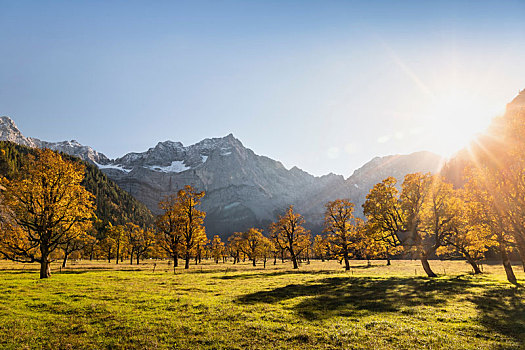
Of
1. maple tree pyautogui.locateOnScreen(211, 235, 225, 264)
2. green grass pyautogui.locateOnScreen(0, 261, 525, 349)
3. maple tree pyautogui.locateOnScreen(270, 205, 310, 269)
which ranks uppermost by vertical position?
maple tree pyautogui.locateOnScreen(270, 205, 310, 269)

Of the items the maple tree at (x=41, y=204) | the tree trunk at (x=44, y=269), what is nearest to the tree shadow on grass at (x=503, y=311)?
the maple tree at (x=41, y=204)

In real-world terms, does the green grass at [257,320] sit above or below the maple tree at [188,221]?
below

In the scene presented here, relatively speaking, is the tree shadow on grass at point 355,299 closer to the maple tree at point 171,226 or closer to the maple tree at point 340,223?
the maple tree at point 340,223

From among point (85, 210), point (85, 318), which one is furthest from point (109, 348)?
point (85, 210)

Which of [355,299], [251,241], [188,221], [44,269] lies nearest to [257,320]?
[355,299]

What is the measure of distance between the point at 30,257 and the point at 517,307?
5244cm

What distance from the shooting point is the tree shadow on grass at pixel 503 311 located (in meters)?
14.3

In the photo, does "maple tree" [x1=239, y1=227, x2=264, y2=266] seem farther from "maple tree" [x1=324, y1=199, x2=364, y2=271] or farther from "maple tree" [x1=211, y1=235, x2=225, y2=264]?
"maple tree" [x1=324, y1=199, x2=364, y2=271]

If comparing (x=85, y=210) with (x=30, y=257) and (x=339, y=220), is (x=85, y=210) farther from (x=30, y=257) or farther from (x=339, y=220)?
(x=339, y=220)

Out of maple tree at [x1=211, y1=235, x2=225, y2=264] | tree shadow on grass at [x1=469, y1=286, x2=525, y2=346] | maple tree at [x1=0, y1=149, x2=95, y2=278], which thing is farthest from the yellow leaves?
maple tree at [x1=211, y1=235, x2=225, y2=264]

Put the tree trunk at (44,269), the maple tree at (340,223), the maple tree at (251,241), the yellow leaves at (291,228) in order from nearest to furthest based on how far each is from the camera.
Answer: the tree trunk at (44,269), the maple tree at (340,223), the yellow leaves at (291,228), the maple tree at (251,241)

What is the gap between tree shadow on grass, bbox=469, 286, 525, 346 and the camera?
14.3 meters

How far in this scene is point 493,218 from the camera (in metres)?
29.6

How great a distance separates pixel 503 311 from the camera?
18109 mm
